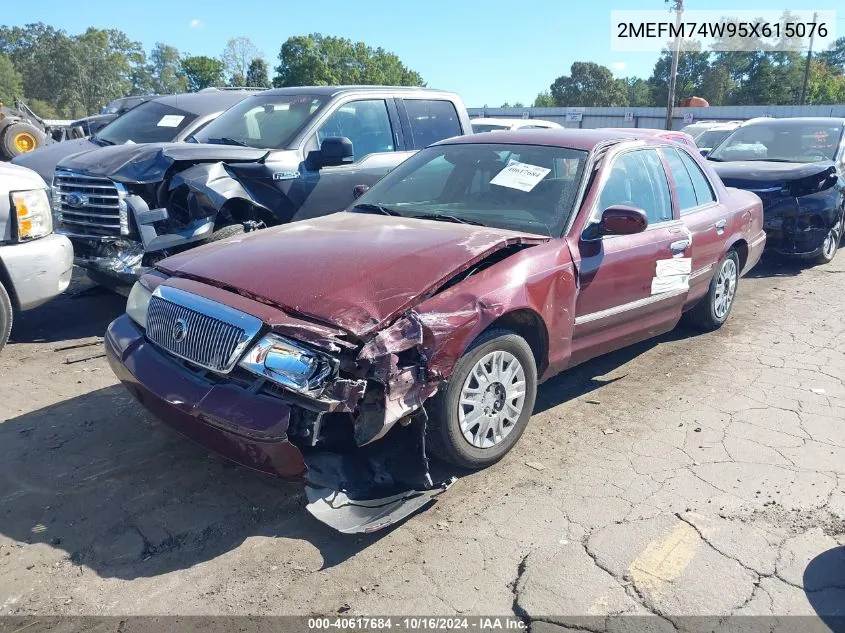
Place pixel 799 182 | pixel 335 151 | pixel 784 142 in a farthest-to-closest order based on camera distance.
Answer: pixel 784 142, pixel 799 182, pixel 335 151

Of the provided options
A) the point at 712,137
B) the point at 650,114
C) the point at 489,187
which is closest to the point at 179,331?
the point at 489,187

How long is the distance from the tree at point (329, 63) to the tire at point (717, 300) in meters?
54.4

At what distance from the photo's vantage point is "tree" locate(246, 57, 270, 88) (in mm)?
67625

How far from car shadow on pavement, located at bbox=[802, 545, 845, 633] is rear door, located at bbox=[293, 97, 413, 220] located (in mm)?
4817

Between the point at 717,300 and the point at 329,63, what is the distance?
206 feet

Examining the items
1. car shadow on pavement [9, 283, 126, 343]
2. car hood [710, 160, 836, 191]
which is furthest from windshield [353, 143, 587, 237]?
car hood [710, 160, 836, 191]

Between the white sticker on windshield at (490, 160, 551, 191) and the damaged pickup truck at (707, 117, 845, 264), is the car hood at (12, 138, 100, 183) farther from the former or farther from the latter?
the damaged pickup truck at (707, 117, 845, 264)

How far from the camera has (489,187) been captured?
4.53 meters

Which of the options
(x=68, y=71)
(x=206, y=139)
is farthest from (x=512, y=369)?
(x=68, y=71)

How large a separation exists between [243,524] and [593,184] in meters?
2.86

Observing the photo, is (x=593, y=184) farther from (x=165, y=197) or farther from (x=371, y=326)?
(x=165, y=197)

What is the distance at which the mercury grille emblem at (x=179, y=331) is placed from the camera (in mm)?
3274

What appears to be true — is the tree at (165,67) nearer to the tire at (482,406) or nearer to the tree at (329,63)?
the tree at (329,63)

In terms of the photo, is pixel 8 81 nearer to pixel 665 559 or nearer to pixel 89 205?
pixel 89 205
